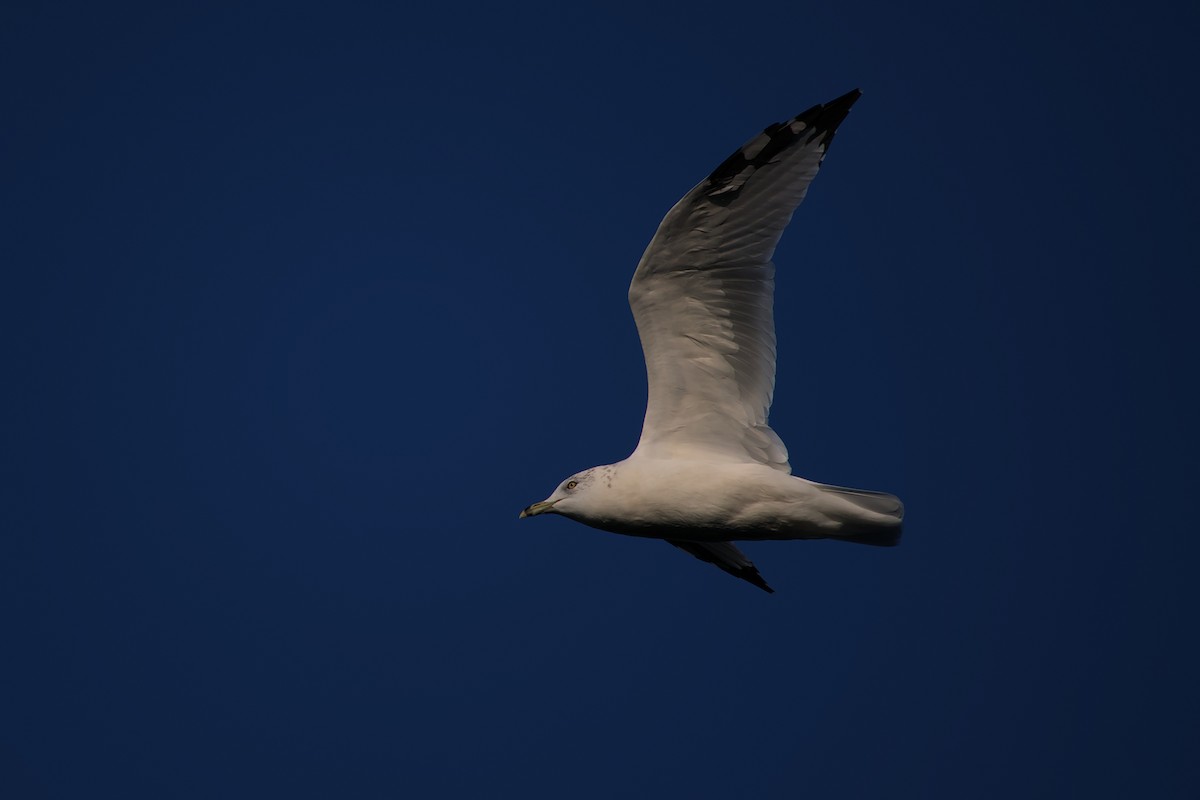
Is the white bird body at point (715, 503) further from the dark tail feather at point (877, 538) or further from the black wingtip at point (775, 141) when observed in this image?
the black wingtip at point (775, 141)

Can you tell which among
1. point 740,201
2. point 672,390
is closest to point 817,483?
point 672,390

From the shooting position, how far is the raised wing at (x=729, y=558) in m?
11.6

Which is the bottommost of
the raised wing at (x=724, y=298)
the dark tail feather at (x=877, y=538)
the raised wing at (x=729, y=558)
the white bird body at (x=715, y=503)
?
the raised wing at (x=729, y=558)

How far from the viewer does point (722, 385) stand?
33.2 feet

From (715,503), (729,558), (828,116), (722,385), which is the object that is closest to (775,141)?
(828,116)

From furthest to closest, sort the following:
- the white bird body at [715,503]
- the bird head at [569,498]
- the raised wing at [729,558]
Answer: the raised wing at [729,558]
the bird head at [569,498]
the white bird body at [715,503]

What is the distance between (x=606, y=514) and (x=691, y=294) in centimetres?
170

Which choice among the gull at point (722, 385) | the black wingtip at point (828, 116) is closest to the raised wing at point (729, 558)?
the gull at point (722, 385)

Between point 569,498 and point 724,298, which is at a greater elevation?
point 724,298

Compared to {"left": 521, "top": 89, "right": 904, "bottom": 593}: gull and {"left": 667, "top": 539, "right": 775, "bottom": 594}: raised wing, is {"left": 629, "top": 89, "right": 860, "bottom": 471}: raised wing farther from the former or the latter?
{"left": 667, "top": 539, "right": 775, "bottom": 594}: raised wing

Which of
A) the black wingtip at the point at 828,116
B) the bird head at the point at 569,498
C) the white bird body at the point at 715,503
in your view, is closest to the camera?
the black wingtip at the point at 828,116

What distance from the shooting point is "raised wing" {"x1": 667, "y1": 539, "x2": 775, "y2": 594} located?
11.6 m

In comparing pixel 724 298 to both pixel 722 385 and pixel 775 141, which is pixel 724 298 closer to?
pixel 722 385

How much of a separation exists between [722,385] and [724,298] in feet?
2.24
